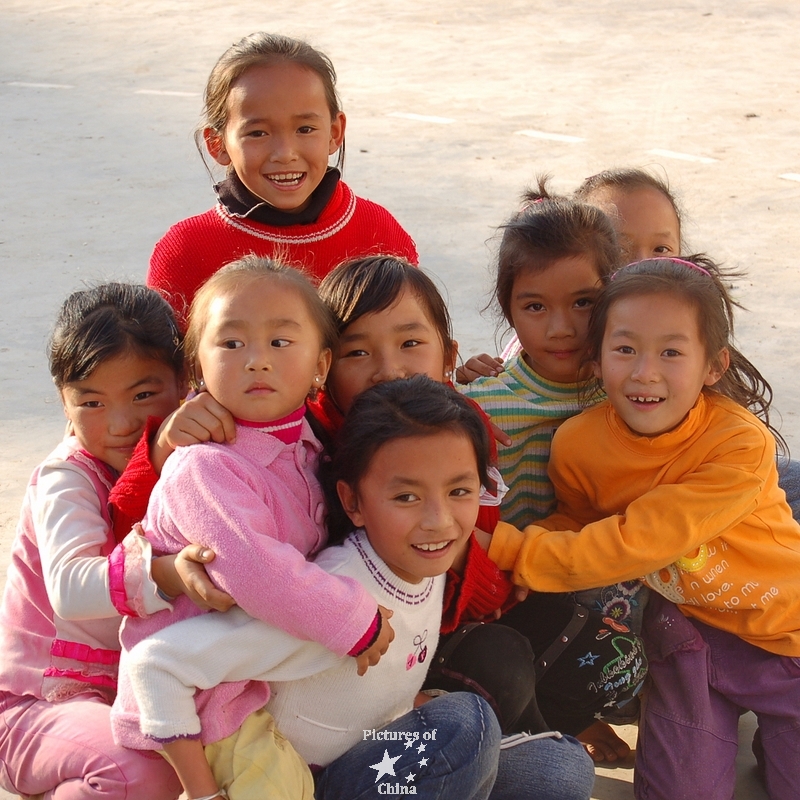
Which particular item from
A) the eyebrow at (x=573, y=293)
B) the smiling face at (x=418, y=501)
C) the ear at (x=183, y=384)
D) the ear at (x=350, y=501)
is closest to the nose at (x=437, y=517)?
the smiling face at (x=418, y=501)

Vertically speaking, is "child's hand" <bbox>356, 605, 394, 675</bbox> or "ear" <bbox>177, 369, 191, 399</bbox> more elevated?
"ear" <bbox>177, 369, 191, 399</bbox>

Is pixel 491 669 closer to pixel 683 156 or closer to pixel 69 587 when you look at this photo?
pixel 69 587

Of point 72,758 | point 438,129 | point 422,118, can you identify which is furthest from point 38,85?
point 72,758

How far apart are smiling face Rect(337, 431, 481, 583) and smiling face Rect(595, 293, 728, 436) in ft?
1.33

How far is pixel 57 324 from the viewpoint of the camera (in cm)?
207

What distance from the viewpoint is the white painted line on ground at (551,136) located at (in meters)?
6.32

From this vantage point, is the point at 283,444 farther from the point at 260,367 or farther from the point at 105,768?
the point at 105,768

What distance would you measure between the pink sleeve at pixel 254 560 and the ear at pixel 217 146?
3.36ft

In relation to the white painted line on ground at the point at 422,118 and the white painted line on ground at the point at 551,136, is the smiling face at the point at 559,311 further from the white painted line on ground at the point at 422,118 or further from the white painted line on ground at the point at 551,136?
the white painted line on ground at the point at 422,118

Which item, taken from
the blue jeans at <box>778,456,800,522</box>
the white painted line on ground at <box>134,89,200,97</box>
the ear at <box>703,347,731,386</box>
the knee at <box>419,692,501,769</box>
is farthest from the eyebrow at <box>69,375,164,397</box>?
the white painted line on ground at <box>134,89,200,97</box>

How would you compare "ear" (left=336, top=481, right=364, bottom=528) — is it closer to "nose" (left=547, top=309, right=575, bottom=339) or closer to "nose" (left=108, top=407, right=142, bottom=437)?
"nose" (left=108, top=407, right=142, bottom=437)

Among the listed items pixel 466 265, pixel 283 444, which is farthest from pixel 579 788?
pixel 466 265

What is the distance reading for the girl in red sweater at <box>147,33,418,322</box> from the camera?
245 centimetres

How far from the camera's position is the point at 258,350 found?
181cm
